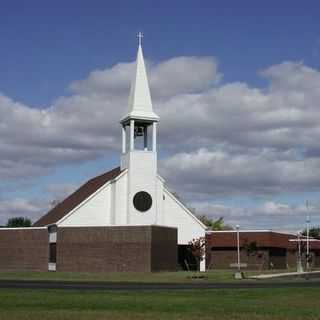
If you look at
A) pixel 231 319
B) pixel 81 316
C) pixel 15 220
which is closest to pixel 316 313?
pixel 231 319

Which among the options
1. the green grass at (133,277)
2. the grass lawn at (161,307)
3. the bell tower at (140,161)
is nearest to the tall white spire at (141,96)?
the bell tower at (140,161)

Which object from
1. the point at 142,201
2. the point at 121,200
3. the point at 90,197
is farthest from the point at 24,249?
the point at 142,201

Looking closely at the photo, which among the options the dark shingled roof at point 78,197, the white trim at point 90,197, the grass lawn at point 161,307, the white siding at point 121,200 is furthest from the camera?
the dark shingled roof at point 78,197

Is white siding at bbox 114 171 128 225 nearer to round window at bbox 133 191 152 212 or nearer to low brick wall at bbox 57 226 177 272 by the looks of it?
round window at bbox 133 191 152 212

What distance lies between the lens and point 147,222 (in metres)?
63.2

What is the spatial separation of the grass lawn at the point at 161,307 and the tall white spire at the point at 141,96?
127 feet

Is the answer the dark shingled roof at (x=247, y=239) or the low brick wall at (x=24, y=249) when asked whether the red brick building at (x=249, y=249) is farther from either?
→ the low brick wall at (x=24, y=249)

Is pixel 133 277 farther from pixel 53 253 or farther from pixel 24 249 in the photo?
pixel 24 249

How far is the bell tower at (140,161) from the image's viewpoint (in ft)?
206

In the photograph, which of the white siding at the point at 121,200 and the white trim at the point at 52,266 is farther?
the white siding at the point at 121,200

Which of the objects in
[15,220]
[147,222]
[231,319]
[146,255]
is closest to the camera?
[231,319]

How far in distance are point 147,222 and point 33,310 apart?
146 feet

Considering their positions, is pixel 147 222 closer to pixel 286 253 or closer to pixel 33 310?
pixel 286 253

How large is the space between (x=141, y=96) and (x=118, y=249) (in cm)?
1438
